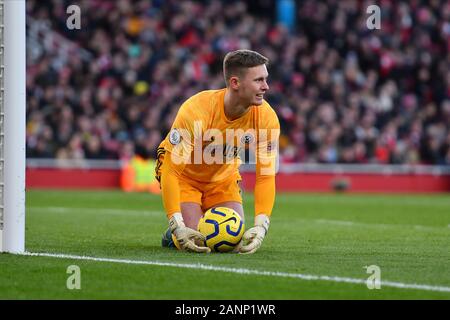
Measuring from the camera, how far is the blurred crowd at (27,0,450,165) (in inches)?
1003

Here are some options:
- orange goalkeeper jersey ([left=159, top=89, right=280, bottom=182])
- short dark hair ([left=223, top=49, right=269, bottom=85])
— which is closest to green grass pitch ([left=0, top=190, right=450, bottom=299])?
orange goalkeeper jersey ([left=159, top=89, right=280, bottom=182])

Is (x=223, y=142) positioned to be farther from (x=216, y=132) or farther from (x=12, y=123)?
(x=12, y=123)

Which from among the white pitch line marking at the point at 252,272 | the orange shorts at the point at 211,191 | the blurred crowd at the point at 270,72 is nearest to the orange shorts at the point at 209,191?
the orange shorts at the point at 211,191

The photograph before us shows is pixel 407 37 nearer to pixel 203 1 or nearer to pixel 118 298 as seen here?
pixel 203 1

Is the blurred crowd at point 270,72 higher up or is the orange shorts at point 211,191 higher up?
the blurred crowd at point 270,72

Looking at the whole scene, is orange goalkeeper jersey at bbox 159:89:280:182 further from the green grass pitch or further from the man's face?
the green grass pitch

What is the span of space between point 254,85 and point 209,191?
156 cm

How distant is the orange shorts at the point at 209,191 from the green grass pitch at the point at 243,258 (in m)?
0.61

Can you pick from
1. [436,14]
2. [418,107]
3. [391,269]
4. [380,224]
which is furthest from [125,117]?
[391,269]

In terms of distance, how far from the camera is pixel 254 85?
8867mm

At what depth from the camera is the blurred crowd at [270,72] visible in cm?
2548

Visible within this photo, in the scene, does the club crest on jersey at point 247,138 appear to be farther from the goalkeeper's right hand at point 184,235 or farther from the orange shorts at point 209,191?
the goalkeeper's right hand at point 184,235

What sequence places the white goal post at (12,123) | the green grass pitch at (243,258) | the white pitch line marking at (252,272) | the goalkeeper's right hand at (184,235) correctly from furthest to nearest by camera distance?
the goalkeeper's right hand at (184,235) → the white goal post at (12,123) → the white pitch line marking at (252,272) → the green grass pitch at (243,258)

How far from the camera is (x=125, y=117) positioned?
26.0m
